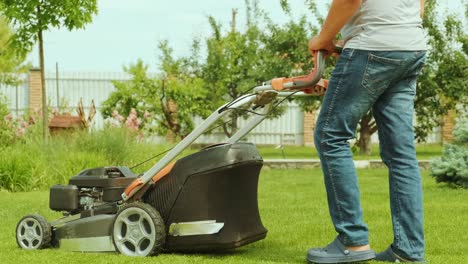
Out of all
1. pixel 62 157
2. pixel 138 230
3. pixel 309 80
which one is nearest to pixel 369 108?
pixel 309 80

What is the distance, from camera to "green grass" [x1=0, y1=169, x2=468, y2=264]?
4.42 meters

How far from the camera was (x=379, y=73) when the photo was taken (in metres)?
3.85

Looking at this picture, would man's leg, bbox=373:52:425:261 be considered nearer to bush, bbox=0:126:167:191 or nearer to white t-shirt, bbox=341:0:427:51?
white t-shirt, bbox=341:0:427:51

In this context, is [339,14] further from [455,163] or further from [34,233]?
[455,163]

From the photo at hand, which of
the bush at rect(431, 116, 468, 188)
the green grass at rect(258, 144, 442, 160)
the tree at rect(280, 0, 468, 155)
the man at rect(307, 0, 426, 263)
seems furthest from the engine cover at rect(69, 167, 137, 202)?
the tree at rect(280, 0, 468, 155)

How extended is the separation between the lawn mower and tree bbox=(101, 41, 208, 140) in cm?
1396

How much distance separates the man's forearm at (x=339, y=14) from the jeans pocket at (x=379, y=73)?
19 cm

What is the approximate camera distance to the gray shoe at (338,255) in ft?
13.0

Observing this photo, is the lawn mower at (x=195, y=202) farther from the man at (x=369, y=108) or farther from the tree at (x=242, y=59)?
the tree at (x=242, y=59)

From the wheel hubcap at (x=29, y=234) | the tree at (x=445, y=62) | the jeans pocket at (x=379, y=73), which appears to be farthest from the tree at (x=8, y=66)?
the jeans pocket at (x=379, y=73)

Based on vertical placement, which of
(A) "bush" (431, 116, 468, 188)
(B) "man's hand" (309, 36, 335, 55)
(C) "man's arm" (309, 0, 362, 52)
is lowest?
(A) "bush" (431, 116, 468, 188)

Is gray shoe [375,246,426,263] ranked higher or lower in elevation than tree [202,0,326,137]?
lower

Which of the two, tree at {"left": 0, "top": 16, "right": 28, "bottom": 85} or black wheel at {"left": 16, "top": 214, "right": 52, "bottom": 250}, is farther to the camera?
tree at {"left": 0, "top": 16, "right": 28, "bottom": 85}

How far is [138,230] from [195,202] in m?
0.33
